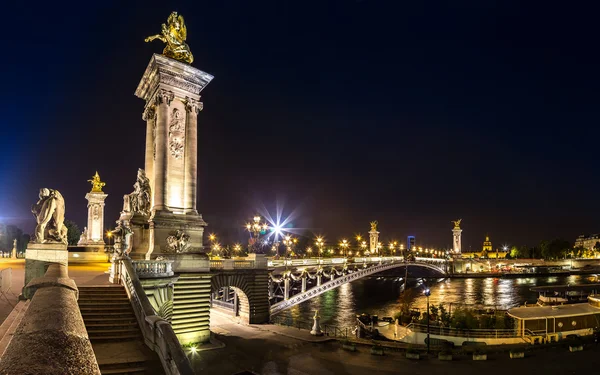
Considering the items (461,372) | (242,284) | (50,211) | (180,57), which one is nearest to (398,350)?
(461,372)

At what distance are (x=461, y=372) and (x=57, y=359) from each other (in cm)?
2143

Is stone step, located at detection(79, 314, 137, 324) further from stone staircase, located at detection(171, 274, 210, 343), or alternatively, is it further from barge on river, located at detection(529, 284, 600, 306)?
barge on river, located at detection(529, 284, 600, 306)

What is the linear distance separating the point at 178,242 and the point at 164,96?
9.40 metres

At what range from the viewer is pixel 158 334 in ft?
36.1

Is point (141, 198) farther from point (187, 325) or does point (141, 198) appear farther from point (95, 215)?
point (95, 215)

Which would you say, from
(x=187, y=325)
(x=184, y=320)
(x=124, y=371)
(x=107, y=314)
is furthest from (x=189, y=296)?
(x=124, y=371)

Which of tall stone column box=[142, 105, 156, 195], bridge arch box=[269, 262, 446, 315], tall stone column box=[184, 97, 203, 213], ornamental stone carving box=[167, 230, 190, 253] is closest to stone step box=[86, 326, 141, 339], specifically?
ornamental stone carving box=[167, 230, 190, 253]

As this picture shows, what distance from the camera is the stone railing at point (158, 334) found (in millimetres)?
9562

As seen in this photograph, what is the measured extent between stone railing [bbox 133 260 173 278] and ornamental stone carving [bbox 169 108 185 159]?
9.80 metres

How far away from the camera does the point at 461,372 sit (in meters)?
20.9

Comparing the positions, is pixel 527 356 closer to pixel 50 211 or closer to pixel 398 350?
pixel 398 350

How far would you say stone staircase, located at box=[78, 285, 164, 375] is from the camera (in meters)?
10.4

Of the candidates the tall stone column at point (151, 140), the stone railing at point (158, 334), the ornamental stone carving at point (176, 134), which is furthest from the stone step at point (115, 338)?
the tall stone column at point (151, 140)

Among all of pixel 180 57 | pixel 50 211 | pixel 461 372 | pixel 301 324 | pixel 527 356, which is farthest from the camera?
pixel 301 324
